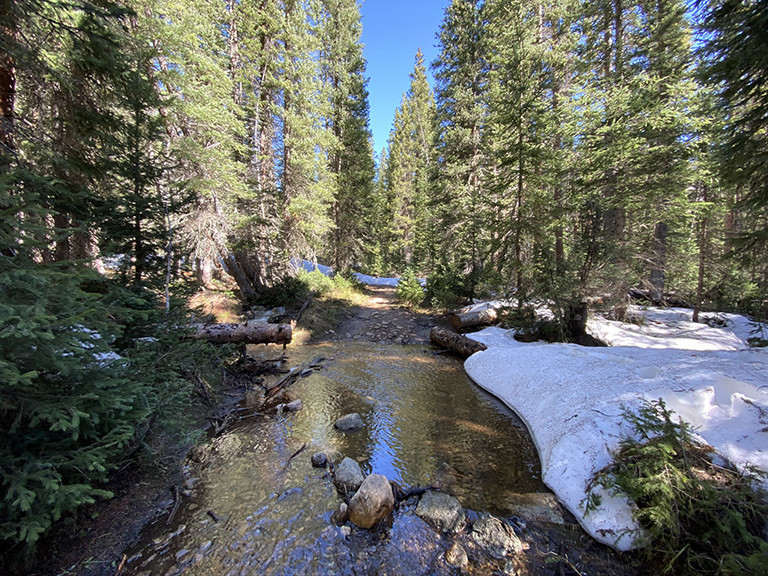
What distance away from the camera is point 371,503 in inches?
131

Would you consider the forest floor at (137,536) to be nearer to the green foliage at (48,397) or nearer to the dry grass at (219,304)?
the green foliage at (48,397)

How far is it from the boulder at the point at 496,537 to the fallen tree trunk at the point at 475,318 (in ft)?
27.0

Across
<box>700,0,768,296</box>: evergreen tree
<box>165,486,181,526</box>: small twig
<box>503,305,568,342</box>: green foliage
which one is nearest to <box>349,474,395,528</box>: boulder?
<box>165,486,181,526</box>: small twig

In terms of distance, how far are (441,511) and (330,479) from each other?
4.87ft

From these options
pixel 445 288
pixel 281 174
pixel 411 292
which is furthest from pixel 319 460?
pixel 281 174

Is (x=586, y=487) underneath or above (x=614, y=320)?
underneath

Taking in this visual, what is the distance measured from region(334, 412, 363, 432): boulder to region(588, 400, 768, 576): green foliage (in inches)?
136

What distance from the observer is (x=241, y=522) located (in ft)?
10.6

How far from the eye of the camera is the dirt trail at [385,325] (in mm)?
11672

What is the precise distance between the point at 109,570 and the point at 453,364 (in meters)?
7.58

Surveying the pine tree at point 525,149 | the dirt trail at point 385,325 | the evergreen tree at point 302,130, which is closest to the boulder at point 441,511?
the dirt trail at point 385,325

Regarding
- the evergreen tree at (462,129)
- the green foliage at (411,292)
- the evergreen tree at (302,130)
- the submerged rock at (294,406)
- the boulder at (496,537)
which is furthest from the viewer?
the green foliage at (411,292)

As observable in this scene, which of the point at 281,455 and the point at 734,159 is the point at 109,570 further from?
the point at 734,159

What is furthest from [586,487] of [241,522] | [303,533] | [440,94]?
[440,94]
